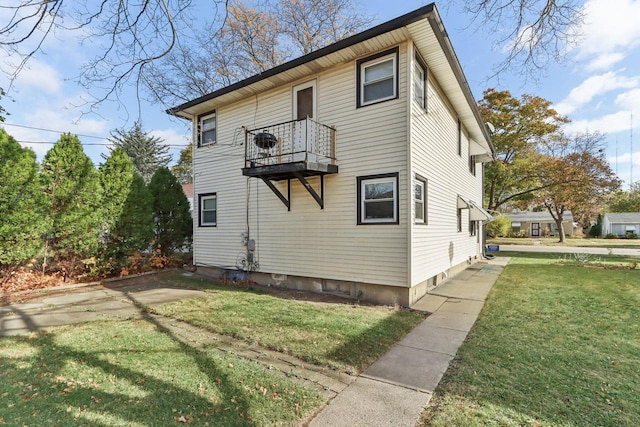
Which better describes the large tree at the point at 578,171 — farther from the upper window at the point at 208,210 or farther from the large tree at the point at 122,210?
the large tree at the point at 122,210

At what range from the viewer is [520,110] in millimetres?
20969

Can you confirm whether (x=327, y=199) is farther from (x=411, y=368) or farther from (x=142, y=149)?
(x=142, y=149)

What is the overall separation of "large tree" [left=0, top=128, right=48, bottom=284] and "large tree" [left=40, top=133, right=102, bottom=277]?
0.90 ft

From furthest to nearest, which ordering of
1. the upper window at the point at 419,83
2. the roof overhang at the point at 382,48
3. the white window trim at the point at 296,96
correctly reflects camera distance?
the white window trim at the point at 296,96
the upper window at the point at 419,83
the roof overhang at the point at 382,48

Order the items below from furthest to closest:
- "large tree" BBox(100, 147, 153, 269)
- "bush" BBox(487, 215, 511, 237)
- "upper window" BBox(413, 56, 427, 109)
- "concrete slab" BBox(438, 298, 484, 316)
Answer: "bush" BBox(487, 215, 511, 237)
"large tree" BBox(100, 147, 153, 269)
"upper window" BBox(413, 56, 427, 109)
"concrete slab" BBox(438, 298, 484, 316)

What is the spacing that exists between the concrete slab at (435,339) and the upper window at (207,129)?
28.0ft

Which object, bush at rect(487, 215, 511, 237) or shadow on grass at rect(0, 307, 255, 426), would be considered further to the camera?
bush at rect(487, 215, 511, 237)

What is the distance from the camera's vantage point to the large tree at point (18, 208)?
726 cm

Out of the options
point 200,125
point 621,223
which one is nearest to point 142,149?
point 200,125

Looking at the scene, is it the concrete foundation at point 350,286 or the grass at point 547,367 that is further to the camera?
the concrete foundation at point 350,286

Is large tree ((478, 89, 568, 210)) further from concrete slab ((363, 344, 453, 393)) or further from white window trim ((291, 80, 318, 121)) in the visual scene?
concrete slab ((363, 344, 453, 393))

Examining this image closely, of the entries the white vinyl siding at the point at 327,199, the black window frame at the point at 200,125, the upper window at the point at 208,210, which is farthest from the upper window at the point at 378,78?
the upper window at the point at 208,210

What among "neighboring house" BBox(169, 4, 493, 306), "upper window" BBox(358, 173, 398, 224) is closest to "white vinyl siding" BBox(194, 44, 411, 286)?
"neighboring house" BBox(169, 4, 493, 306)

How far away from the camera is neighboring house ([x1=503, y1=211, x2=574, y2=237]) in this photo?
4328 cm
